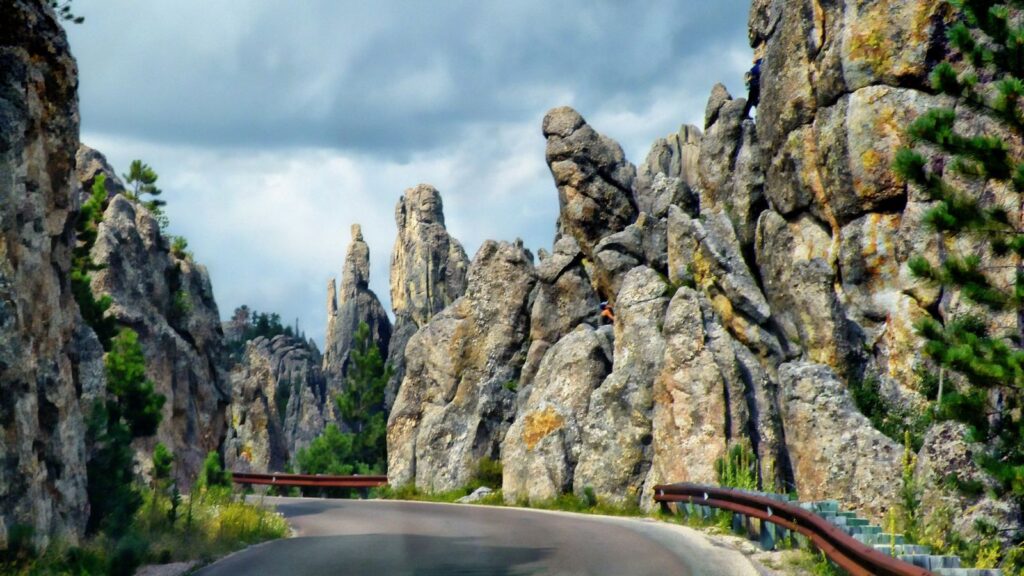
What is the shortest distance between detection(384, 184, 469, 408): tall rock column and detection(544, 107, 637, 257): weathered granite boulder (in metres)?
58.8

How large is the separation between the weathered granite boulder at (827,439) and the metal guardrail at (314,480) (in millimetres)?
21304

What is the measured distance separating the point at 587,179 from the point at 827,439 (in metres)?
28.5

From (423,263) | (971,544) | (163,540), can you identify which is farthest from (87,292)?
(423,263)

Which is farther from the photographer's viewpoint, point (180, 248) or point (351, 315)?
point (351, 315)

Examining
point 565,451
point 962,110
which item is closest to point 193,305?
point 565,451

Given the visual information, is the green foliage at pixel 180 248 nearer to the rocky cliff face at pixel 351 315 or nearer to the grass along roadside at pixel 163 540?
the grass along roadside at pixel 163 540

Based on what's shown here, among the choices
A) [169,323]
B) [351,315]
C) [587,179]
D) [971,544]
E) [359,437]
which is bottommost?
[971,544]

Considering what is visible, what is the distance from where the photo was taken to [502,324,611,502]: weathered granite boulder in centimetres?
3459

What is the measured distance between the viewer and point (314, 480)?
42.1m

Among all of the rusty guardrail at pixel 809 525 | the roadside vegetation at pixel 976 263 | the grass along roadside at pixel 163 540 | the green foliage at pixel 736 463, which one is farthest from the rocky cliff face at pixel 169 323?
the roadside vegetation at pixel 976 263

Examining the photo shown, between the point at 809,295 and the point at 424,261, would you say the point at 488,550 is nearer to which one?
the point at 809,295

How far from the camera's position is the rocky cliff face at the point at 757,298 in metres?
29.5

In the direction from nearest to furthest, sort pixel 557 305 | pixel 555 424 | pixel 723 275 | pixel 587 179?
pixel 555 424
pixel 723 275
pixel 557 305
pixel 587 179

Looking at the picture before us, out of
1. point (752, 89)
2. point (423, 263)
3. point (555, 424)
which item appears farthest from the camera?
point (423, 263)
